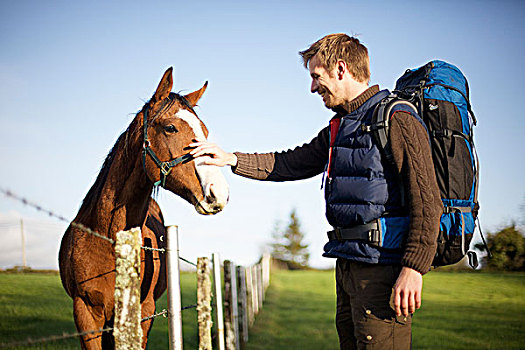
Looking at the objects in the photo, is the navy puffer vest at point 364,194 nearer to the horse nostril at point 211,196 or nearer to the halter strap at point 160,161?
the horse nostril at point 211,196

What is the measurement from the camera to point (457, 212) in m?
2.22

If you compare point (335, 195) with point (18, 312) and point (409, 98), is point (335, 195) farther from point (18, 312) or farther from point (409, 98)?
point (18, 312)

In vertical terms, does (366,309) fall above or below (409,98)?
below

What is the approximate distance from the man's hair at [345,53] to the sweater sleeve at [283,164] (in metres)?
0.68

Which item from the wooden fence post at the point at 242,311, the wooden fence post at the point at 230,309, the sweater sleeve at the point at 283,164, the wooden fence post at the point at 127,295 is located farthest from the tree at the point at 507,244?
the wooden fence post at the point at 127,295

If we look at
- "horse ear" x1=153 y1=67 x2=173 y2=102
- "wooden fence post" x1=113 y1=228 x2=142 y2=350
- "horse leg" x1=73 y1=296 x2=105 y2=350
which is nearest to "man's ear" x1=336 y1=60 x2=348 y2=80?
"horse ear" x1=153 y1=67 x2=173 y2=102

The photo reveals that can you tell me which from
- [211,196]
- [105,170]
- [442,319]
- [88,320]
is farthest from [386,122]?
[442,319]

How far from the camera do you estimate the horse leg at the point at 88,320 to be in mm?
3078

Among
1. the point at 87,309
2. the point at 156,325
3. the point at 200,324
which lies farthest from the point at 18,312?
the point at 200,324

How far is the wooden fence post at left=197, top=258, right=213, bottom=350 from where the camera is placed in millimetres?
2705

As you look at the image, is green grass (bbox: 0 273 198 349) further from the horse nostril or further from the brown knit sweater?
the brown knit sweater

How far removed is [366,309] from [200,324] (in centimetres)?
106

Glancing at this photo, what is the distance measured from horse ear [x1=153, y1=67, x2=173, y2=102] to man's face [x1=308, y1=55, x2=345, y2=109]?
1136 millimetres

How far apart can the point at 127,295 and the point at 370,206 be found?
1.20m
